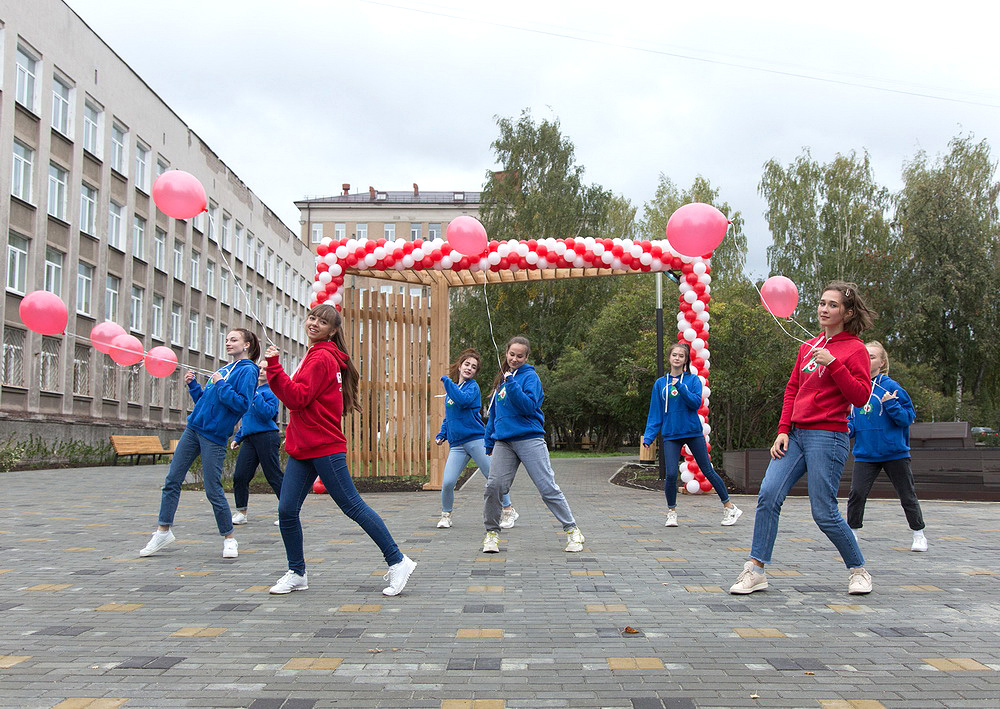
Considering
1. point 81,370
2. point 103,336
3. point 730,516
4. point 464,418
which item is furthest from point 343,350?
point 81,370

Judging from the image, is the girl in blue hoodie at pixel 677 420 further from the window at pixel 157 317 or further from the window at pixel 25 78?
the window at pixel 157 317

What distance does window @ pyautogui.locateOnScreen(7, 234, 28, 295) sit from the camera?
81.0 feet

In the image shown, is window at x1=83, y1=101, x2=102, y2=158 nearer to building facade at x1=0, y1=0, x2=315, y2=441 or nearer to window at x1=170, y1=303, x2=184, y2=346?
building facade at x1=0, y1=0, x2=315, y2=441

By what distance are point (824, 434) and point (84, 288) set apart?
28.5 meters

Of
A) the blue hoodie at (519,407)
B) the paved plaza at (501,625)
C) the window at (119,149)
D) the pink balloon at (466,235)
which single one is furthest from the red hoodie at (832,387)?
the window at (119,149)

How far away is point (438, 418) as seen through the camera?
46.9 ft

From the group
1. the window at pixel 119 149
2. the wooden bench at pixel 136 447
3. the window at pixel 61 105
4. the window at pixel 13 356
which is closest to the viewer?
the window at pixel 13 356

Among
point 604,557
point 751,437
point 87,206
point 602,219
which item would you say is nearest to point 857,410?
point 604,557

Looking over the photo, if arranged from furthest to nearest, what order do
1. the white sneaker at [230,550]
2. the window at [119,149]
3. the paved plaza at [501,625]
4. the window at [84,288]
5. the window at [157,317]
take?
1. the window at [157,317]
2. the window at [119,149]
3. the window at [84,288]
4. the white sneaker at [230,550]
5. the paved plaza at [501,625]

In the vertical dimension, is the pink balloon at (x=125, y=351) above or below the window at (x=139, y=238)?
below

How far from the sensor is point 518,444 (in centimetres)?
724

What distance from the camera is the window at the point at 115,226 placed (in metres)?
31.0

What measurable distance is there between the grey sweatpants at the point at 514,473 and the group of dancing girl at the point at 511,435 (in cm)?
1

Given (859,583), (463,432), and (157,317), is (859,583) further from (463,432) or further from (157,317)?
(157,317)
